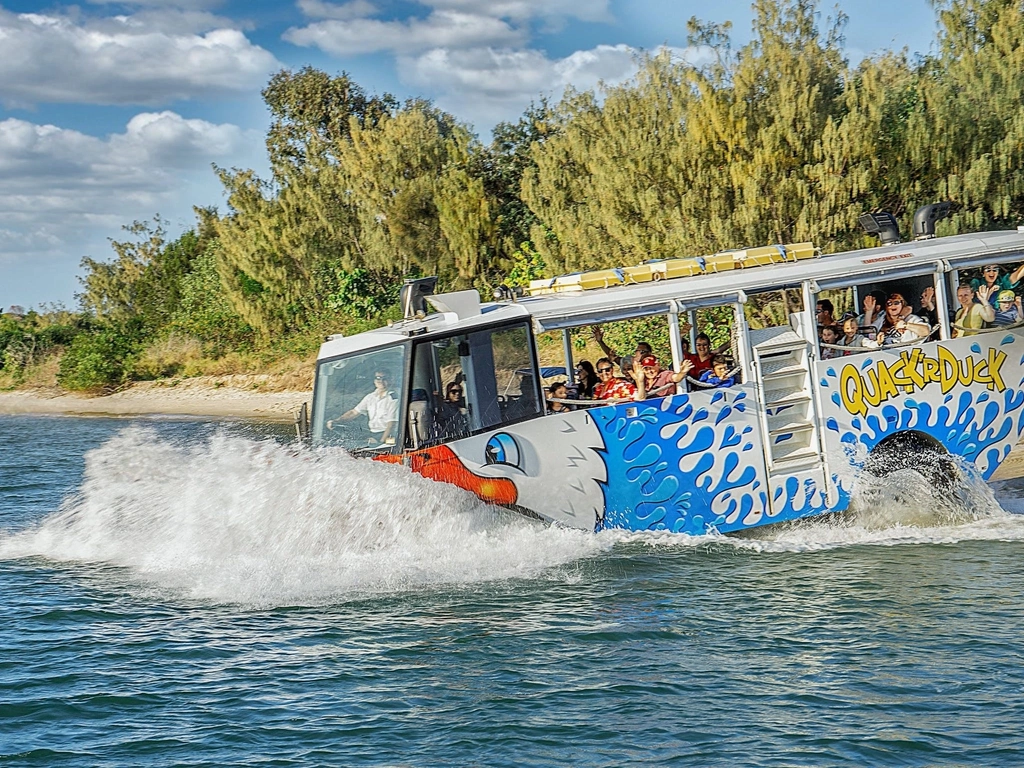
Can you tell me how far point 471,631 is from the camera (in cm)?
1024

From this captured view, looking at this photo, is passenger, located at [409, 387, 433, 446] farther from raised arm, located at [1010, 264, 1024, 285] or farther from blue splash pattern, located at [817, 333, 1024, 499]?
raised arm, located at [1010, 264, 1024, 285]

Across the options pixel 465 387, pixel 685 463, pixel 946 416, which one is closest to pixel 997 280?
Result: pixel 946 416

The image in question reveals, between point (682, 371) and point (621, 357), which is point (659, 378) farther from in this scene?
point (621, 357)

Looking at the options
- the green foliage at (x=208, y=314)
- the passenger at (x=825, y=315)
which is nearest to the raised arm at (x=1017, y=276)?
the passenger at (x=825, y=315)

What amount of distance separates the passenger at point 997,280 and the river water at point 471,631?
2252 millimetres

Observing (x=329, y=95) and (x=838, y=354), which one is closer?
(x=838, y=354)

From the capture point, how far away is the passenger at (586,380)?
40.6 feet

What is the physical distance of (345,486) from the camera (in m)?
11.2

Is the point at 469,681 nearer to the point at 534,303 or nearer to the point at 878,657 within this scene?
the point at 878,657

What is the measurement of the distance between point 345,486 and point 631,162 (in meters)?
15.8

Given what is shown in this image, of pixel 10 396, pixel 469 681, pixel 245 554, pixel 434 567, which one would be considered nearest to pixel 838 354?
pixel 434 567

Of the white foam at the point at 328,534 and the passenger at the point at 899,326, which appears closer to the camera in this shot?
the white foam at the point at 328,534

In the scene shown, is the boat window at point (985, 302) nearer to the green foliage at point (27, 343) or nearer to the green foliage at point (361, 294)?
the green foliage at point (361, 294)

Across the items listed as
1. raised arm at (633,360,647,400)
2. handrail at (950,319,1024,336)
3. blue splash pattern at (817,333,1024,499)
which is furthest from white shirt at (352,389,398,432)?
handrail at (950,319,1024,336)
